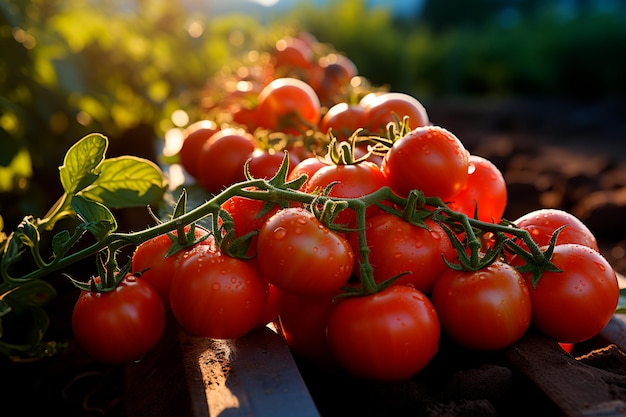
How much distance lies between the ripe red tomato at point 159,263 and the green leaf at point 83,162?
249 millimetres

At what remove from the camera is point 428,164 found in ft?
4.84

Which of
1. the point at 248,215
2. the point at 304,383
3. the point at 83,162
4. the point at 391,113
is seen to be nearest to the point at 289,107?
the point at 391,113

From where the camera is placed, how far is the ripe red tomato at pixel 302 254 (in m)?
1.30

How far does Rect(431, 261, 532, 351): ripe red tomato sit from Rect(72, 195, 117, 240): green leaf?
68 cm

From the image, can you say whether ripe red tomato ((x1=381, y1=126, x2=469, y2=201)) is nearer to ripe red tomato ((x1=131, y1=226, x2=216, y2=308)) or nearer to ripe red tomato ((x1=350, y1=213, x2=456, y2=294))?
ripe red tomato ((x1=350, y1=213, x2=456, y2=294))

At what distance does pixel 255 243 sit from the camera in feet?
4.75

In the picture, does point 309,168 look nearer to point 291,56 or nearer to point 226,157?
point 226,157

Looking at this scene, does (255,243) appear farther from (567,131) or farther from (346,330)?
(567,131)

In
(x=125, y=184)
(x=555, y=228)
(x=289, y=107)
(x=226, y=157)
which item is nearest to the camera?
(x=555, y=228)

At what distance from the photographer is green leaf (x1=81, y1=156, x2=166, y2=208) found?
1870mm

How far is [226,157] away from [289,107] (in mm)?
328

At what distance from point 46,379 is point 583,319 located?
5.44 feet

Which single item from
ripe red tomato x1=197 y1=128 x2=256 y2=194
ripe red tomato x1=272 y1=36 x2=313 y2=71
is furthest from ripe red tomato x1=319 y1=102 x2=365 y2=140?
ripe red tomato x1=272 y1=36 x2=313 y2=71

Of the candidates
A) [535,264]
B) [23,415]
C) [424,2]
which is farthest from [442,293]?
[424,2]
